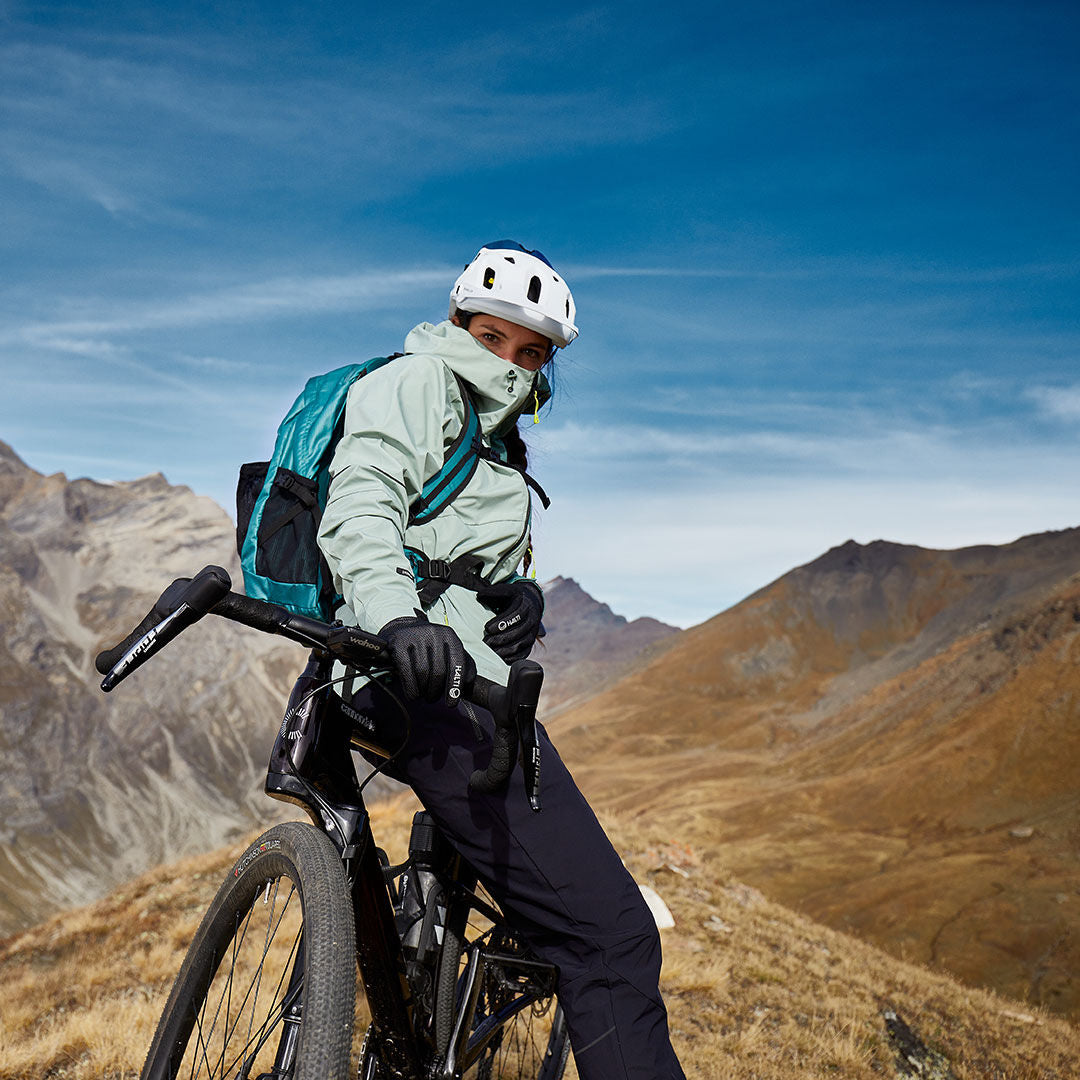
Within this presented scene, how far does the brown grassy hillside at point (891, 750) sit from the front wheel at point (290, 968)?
17796 mm

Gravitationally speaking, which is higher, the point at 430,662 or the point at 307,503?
the point at 307,503

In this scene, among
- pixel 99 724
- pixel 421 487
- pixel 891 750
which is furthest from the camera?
pixel 99 724

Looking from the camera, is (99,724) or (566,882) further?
(99,724)

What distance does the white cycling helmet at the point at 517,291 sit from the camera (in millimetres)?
2539

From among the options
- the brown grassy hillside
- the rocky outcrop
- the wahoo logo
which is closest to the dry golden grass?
the wahoo logo

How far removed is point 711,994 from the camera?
5.69 meters

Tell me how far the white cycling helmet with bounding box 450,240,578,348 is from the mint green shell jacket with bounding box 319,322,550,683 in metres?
0.13

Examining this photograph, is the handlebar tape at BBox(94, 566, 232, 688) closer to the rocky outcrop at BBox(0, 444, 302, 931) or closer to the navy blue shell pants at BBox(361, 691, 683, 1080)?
the navy blue shell pants at BBox(361, 691, 683, 1080)

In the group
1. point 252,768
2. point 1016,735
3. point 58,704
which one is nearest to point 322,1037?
point 1016,735

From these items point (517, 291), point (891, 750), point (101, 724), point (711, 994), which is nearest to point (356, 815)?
point (517, 291)

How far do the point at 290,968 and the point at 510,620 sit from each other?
37.8 inches

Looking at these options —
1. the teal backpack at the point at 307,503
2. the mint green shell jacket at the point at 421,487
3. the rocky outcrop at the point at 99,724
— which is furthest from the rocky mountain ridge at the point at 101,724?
the mint green shell jacket at the point at 421,487

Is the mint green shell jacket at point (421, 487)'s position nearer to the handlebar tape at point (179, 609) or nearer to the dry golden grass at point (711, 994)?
the handlebar tape at point (179, 609)

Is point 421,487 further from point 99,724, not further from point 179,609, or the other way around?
point 99,724
